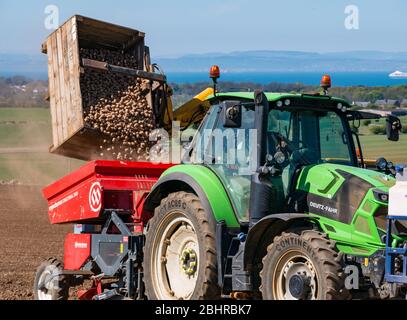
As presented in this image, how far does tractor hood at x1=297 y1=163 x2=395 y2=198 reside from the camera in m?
7.00

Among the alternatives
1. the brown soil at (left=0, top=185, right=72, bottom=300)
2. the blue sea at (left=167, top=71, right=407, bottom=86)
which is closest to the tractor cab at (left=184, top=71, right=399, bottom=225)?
the blue sea at (left=167, top=71, right=407, bottom=86)

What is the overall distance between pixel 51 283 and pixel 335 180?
13.4 feet

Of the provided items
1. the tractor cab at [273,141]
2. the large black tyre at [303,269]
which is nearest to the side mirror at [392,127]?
the tractor cab at [273,141]

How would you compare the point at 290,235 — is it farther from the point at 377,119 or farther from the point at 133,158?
the point at 133,158

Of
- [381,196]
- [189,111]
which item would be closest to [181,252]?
[381,196]

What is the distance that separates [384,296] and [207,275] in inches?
63.4

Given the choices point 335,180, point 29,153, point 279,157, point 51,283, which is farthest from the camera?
point 29,153

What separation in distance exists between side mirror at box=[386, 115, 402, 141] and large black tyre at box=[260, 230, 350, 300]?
5.65 ft

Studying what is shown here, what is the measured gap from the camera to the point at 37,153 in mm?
19922

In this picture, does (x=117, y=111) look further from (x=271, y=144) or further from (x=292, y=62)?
(x=292, y=62)

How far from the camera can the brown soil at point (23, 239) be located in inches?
446

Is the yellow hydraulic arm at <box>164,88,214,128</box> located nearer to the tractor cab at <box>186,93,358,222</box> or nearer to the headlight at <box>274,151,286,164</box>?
the tractor cab at <box>186,93,358,222</box>

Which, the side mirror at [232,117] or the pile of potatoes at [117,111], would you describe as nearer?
the side mirror at [232,117]

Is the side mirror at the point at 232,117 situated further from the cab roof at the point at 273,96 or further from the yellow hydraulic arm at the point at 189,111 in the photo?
the yellow hydraulic arm at the point at 189,111
